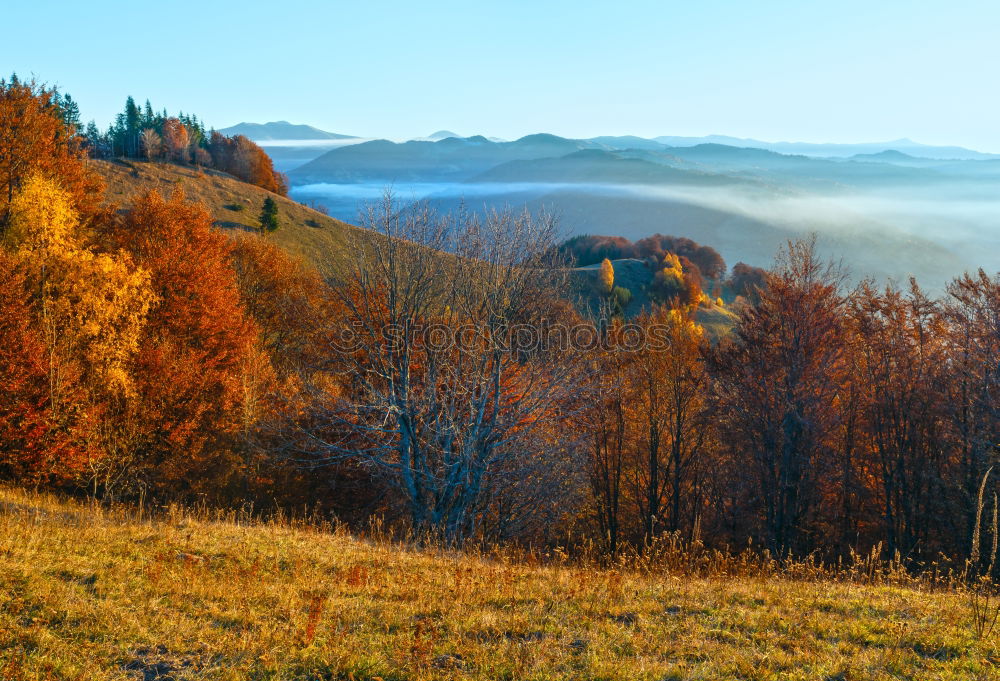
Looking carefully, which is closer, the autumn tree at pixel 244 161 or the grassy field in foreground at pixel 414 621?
the grassy field in foreground at pixel 414 621

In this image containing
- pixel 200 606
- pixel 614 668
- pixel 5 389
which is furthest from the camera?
pixel 5 389

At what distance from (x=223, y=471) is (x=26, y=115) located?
19.3 m

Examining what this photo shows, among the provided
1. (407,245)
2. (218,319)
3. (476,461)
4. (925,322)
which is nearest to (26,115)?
(218,319)

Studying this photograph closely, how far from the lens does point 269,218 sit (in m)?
75.5

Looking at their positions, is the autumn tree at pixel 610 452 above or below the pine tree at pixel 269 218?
below

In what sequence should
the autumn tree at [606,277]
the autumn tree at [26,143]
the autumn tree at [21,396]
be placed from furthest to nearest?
1. the autumn tree at [606,277]
2. the autumn tree at [26,143]
3. the autumn tree at [21,396]

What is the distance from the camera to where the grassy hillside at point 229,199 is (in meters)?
73.9

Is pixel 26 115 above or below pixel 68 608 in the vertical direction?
above

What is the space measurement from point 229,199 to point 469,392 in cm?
7926

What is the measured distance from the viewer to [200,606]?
20.8 feet

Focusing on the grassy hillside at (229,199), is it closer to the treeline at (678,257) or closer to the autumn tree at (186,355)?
the autumn tree at (186,355)

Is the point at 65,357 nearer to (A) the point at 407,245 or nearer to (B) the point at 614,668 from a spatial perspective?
(A) the point at 407,245

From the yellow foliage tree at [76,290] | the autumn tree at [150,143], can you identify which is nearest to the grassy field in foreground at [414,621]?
the yellow foliage tree at [76,290]

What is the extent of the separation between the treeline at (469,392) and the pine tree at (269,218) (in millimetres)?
44282
